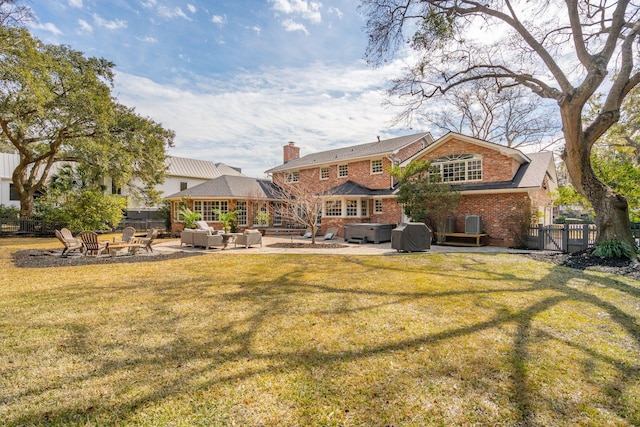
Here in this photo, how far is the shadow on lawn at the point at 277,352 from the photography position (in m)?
2.79

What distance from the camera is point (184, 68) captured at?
50.8ft

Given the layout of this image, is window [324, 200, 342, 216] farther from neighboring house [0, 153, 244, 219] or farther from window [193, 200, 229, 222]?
neighboring house [0, 153, 244, 219]

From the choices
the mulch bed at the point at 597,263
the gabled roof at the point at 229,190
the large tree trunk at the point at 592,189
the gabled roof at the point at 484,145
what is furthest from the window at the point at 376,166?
the mulch bed at the point at 597,263

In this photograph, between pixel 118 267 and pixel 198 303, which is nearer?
pixel 198 303

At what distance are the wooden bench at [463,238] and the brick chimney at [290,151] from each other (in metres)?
17.7

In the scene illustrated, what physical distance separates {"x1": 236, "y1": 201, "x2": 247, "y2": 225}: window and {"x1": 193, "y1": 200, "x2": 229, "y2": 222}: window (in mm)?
799

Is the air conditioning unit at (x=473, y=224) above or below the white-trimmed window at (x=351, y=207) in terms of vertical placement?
below

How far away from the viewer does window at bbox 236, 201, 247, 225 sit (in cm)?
2243

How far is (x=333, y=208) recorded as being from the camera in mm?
21203

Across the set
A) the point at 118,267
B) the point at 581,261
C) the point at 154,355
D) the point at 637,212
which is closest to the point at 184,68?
the point at 118,267

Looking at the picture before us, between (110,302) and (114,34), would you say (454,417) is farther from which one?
(114,34)

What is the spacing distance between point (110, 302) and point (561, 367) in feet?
23.4

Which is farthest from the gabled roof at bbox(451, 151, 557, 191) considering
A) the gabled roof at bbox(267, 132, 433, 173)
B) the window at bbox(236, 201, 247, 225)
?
the window at bbox(236, 201, 247, 225)

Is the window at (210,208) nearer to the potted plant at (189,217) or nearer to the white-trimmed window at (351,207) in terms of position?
the potted plant at (189,217)
